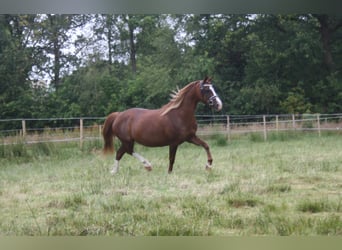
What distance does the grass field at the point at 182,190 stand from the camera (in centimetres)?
304

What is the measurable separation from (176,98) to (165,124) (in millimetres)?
195

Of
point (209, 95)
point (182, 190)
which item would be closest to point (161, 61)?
point (209, 95)

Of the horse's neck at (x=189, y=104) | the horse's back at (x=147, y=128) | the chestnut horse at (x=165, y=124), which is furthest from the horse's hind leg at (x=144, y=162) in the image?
the horse's neck at (x=189, y=104)

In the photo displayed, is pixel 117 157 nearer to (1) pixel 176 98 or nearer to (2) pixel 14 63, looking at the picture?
(1) pixel 176 98

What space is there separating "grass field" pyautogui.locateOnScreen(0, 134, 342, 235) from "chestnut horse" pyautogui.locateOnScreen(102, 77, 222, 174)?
0.05 metres

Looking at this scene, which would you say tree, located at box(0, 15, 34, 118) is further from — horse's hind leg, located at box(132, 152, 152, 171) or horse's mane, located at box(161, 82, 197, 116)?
horse's mane, located at box(161, 82, 197, 116)

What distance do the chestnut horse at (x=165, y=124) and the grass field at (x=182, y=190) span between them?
5 cm

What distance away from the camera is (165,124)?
3.51 metres

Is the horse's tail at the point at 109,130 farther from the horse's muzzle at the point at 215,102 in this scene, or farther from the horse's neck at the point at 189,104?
the horse's muzzle at the point at 215,102

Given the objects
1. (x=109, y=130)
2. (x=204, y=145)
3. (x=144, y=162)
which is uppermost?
(x=109, y=130)

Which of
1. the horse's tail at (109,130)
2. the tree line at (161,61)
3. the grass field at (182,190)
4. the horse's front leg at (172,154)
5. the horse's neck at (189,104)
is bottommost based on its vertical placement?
the grass field at (182,190)

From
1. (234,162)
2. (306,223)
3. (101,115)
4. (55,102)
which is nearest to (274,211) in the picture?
(306,223)

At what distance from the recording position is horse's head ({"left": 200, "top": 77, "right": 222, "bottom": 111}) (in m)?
3.46
